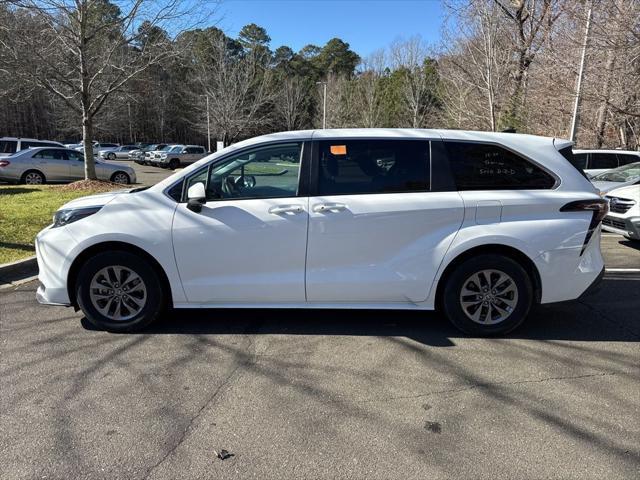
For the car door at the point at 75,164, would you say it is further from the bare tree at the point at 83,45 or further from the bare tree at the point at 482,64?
the bare tree at the point at 482,64

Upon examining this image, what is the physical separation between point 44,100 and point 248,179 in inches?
2501

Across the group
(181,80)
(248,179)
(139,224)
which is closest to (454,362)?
(248,179)

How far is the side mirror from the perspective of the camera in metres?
3.94

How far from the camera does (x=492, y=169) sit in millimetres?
4207

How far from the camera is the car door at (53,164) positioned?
16.9 metres

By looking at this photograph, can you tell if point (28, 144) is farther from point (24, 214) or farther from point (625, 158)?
point (625, 158)

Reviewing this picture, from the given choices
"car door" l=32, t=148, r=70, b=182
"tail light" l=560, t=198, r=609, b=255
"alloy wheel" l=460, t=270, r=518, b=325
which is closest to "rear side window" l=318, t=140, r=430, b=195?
"alloy wheel" l=460, t=270, r=518, b=325

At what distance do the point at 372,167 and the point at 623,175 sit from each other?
8.67 meters

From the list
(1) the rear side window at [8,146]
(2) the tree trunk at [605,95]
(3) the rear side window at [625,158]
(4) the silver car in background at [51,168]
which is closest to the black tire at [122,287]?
(3) the rear side window at [625,158]

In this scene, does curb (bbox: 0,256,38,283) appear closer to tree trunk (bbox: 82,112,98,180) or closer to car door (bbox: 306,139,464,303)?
car door (bbox: 306,139,464,303)

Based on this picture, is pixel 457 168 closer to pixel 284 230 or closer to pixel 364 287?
pixel 364 287

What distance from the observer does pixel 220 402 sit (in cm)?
317

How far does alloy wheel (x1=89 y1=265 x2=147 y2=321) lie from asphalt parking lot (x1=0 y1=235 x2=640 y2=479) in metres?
0.25

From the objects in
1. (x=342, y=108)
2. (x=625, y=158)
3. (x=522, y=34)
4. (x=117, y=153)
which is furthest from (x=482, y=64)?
(x=117, y=153)
